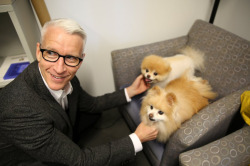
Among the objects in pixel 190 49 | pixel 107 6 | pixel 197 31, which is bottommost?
pixel 190 49

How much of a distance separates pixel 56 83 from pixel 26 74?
16cm

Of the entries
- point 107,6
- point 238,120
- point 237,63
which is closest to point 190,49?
point 237,63

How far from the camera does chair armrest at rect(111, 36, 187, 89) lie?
1.40m

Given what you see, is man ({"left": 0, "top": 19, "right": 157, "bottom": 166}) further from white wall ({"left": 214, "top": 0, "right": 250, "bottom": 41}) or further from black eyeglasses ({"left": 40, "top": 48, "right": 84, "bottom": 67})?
white wall ({"left": 214, "top": 0, "right": 250, "bottom": 41})

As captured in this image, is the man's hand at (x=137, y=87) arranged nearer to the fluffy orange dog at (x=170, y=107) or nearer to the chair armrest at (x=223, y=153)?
the fluffy orange dog at (x=170, y=107)

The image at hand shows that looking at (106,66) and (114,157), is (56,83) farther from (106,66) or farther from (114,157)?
(106,66)

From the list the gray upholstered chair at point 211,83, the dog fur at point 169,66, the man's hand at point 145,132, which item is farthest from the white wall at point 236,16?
→ the man's hand at point 145,132

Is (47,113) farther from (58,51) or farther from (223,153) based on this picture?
(223,153)

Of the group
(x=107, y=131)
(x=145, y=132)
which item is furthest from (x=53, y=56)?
(x=107, y=131)

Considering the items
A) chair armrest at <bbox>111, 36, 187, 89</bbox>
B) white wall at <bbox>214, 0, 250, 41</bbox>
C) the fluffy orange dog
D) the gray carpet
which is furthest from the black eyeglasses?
white wall at <bbox>214, 0, 250, 41</bbox>

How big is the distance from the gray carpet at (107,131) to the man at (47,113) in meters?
0.62

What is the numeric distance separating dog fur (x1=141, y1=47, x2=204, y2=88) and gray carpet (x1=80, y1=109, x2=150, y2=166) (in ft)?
2.14

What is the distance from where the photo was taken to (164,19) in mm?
1544

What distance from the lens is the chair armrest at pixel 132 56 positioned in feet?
4.58
